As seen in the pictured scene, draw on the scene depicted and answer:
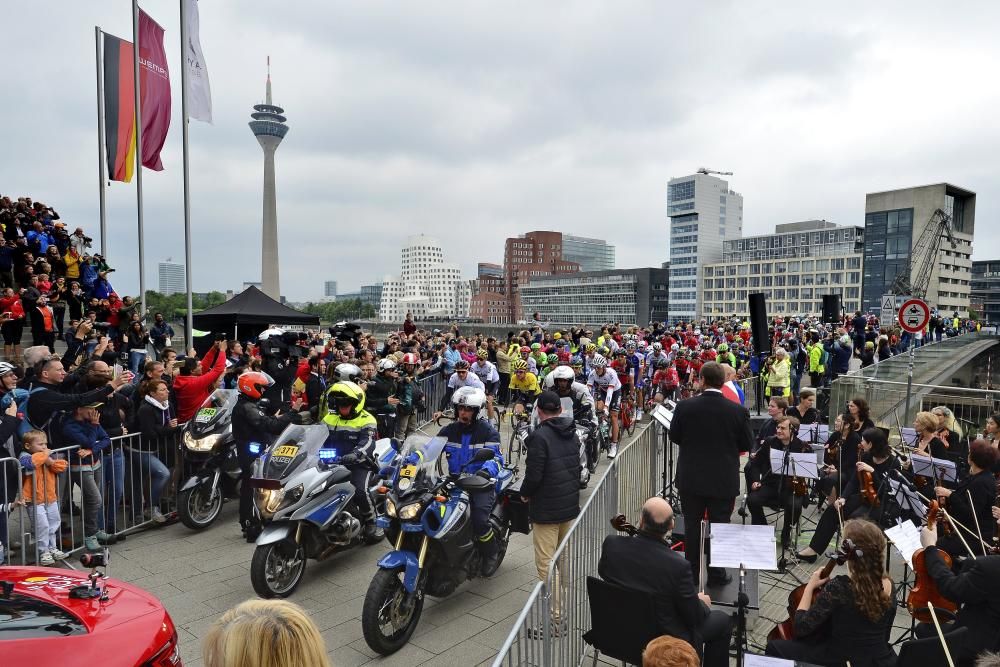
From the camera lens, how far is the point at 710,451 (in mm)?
5426

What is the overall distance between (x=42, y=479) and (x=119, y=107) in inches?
597

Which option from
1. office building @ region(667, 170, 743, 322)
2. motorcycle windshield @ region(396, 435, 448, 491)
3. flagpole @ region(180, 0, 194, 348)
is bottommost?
motorcycle windshield @ region(396, 435, 448, 491)

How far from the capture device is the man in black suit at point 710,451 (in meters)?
5.38

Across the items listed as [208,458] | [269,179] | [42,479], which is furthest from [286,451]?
[269,179]

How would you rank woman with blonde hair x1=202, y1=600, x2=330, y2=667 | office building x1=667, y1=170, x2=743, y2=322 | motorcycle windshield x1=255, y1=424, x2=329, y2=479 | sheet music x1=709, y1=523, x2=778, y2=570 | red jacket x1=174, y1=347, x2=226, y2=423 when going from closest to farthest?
woman with blonde hair x1=202, y1=600, x2=330, y2=667
sheet music x1=709, y1=523, x2=778, y2=570
motorcycle windshield x1=255, y1=424, x2=329, y2=479
red jacket x1=174, y1=347, x2=226, y2=423
office building x1=667, y1=170, x2=743, y2=322

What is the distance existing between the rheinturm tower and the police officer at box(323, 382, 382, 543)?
177 ft

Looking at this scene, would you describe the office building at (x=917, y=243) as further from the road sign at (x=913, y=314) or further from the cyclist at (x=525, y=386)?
the cyclist at (x=525, y=386)

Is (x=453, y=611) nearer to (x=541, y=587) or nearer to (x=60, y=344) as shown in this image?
(x=541, y=587)

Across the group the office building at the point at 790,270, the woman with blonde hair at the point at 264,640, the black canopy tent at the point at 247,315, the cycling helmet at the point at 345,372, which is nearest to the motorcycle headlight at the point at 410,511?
the woman with blonde hair at the point at 264,640


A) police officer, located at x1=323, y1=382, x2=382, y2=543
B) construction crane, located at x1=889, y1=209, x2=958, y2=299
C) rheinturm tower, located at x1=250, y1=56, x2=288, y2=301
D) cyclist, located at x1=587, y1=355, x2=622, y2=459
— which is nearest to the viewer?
police officer, located at x1=323, y1=382, x2=382, y2=543

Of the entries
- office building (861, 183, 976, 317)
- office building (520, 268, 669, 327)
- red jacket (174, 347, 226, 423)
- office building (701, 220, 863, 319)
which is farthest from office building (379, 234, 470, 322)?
red jacket (174, 347, 226, 423)

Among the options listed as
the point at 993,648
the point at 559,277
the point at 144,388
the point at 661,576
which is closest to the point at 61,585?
the point at 661,576

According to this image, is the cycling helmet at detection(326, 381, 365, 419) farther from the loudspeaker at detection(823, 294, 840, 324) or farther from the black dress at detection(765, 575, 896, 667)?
the loudspeaker at detection(823, 294, 840, 324)

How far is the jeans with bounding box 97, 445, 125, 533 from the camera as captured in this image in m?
6.84
